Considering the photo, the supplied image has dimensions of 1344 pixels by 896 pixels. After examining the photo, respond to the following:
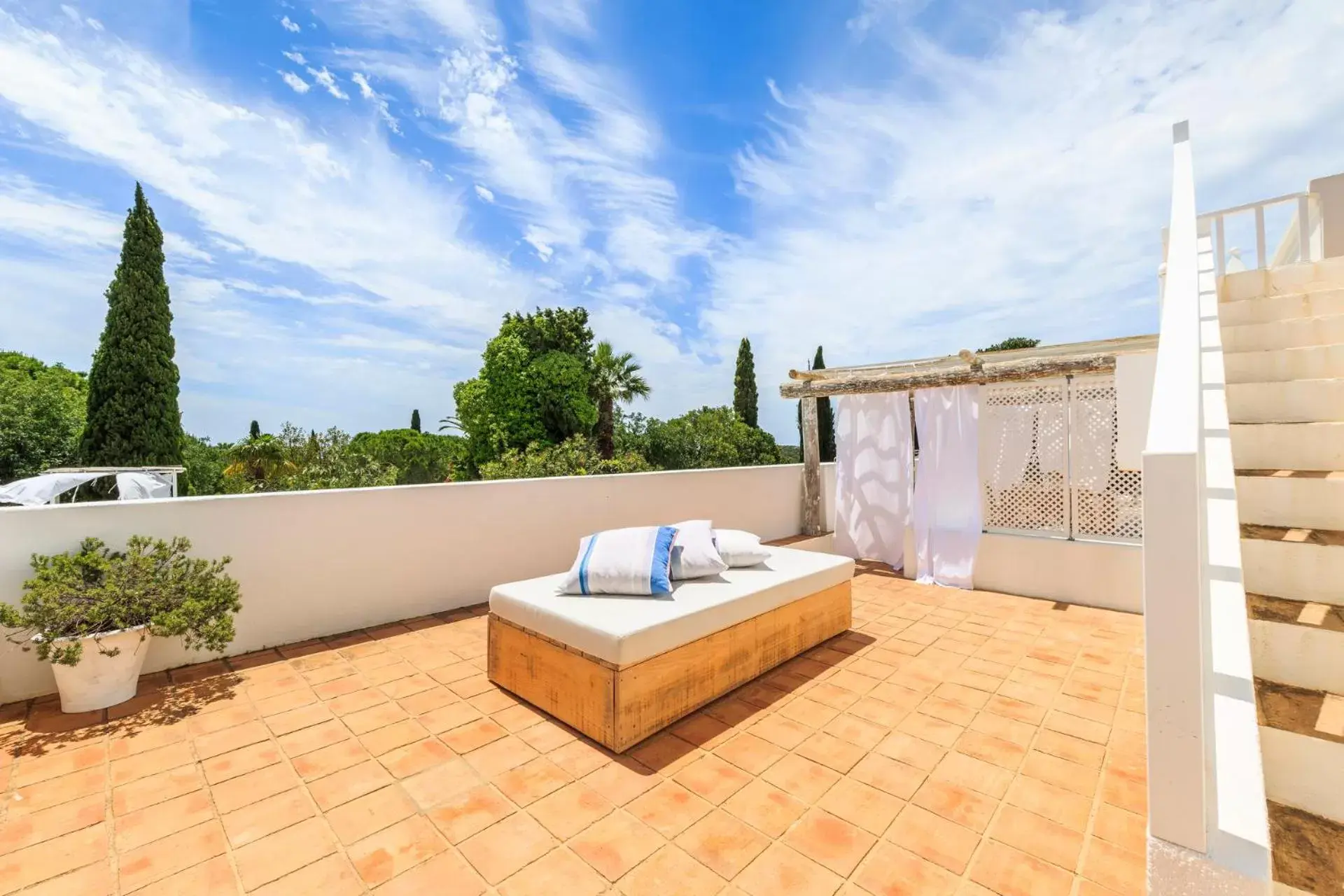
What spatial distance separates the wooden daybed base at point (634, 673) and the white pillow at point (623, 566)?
0.38 meters

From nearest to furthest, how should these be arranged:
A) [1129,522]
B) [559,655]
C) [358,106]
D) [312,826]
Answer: [312,826], [559,655], [1129,522], [358,106]

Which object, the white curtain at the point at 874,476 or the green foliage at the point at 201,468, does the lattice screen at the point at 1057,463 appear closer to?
the white curtain at the point at 874,476

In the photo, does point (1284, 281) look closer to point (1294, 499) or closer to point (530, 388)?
point (1294, 499)

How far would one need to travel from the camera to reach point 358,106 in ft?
20.6

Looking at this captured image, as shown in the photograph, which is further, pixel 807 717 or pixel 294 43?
pixel 294 43

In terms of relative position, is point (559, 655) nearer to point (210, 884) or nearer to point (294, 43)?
point (210, 884)

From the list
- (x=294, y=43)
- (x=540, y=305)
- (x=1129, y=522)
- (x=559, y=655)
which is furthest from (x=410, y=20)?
(x=540, y=305)

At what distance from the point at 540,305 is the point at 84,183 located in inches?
366

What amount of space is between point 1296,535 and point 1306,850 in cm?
122

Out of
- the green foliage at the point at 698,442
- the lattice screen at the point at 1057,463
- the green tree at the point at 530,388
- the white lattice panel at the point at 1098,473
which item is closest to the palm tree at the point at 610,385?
the green tree at the point at 530,388

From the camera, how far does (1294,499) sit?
6.84 ft

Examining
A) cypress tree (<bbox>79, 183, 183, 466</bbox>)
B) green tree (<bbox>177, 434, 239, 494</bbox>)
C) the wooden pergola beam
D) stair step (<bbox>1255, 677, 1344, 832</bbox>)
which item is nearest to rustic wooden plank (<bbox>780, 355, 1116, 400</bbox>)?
the wooden pergola beam

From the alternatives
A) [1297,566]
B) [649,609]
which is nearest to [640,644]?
[649,609]

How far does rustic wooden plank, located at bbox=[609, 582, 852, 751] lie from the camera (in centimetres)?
256
